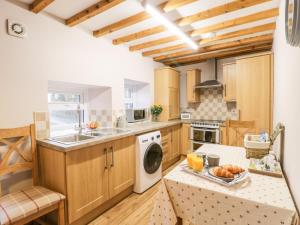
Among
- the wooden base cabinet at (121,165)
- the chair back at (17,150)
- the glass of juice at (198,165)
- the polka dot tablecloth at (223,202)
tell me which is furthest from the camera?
the wooden base cabinet at (121,165)

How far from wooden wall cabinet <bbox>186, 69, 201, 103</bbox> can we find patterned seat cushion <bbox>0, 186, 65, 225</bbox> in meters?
3.23

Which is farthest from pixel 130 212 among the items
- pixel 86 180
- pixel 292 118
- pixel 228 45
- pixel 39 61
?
pixel 228 45

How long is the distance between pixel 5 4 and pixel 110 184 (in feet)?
7.03

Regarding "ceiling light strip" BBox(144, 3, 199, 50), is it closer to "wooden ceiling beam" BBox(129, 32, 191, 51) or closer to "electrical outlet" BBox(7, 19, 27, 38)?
"wooden ceiling beam" BBox(129, 32, 191, 51)

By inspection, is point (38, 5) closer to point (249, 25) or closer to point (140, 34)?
point (140, 34)

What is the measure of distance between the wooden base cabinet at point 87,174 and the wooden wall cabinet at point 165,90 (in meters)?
1.76

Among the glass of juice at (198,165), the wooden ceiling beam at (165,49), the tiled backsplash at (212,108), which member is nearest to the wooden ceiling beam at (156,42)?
the wooden ceiling beam at (165,49)

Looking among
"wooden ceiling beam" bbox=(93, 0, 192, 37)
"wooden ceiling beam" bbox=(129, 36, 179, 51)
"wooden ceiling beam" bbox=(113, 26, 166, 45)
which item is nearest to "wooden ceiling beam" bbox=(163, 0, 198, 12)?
"wooden ceiling beam" bbox=(93, 0, 192, 37)

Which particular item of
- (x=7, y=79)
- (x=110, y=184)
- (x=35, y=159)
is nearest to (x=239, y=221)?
(x=110, y=184)

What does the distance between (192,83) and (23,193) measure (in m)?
3.52

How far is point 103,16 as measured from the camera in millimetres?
2049

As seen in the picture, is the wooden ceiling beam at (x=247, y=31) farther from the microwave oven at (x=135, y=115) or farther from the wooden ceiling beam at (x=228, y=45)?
the microwave oven at (x=135, y=115)

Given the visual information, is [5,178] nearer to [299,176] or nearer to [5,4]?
[5,4]

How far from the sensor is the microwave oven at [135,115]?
3193 mm
